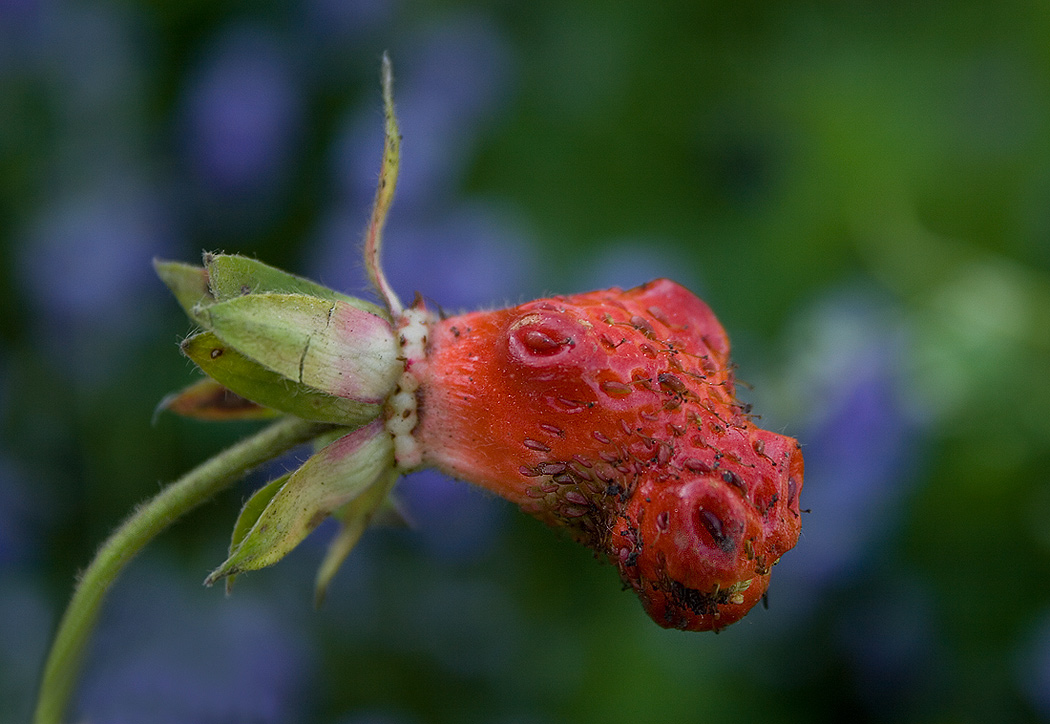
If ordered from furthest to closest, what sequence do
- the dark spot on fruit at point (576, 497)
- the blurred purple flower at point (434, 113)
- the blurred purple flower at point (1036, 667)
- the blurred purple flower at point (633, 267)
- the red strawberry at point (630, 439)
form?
the blurred purple flower at point (434, 113), the blurred purple flower at point (633, 267), the blurred purple flower at point (1036, 667), the dark spot on fruit at point (576, 497), the red strawberry at point (630, 439)

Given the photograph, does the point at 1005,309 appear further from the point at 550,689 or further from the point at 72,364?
the point at 72,364

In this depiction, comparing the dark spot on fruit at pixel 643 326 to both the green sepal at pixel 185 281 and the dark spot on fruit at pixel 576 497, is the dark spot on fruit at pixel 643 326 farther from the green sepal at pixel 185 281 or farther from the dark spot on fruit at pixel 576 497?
the green sepal at pixel 185 281

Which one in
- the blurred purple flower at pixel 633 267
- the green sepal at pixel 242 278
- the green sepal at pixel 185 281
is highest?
the green sepal at pixel 242 278

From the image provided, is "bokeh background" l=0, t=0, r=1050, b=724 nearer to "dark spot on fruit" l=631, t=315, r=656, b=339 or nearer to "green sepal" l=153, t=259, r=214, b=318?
"green sepal" l=153, t=259, r=214, b=318

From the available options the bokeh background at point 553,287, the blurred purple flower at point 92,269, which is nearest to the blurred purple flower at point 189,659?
the bokeh background at point 553,287

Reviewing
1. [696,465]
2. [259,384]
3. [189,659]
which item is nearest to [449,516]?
[189,659]

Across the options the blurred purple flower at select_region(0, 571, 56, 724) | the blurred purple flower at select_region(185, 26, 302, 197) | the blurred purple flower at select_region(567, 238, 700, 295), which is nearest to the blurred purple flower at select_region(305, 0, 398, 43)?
the blurred purple flower at select_region(185, 26, 302, 197)
